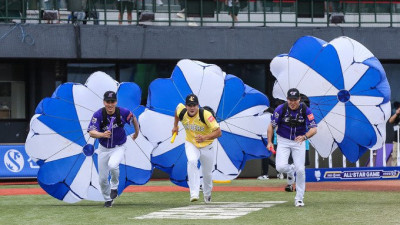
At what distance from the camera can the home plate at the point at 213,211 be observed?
13.5 metres

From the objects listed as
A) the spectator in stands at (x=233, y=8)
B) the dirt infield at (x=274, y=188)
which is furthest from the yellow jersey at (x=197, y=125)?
the spectator in stands at (x=233, y=8)

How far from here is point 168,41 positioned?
26.4 m

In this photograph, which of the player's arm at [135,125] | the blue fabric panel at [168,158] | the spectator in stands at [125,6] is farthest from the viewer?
the spectator in stands at [125,6]

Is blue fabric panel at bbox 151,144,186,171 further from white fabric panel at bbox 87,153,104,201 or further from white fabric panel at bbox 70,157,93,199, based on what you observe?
white fabric panel at bbox 70,157,93,199

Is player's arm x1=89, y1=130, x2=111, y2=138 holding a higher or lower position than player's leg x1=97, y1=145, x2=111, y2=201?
higher

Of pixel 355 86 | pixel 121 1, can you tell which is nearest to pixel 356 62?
pixel 355 86

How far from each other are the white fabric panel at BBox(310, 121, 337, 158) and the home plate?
197 cm

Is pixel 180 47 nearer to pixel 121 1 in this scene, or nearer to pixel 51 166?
pixel 121 1

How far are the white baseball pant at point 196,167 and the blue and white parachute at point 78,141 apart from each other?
116cm

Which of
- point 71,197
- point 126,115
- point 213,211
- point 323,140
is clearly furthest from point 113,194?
point 323,140

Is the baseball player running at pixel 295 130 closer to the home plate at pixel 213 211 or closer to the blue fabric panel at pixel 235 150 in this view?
the home plate at pixel 213 211

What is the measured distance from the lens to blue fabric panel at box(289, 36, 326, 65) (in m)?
17.7

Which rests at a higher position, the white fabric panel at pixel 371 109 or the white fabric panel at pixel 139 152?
the white fabric panel at pixel 371 109

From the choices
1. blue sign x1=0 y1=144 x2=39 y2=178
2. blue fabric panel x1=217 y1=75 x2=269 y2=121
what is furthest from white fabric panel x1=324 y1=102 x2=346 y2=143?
blue sign x1=0 y1=144 x2=39 y2=178
